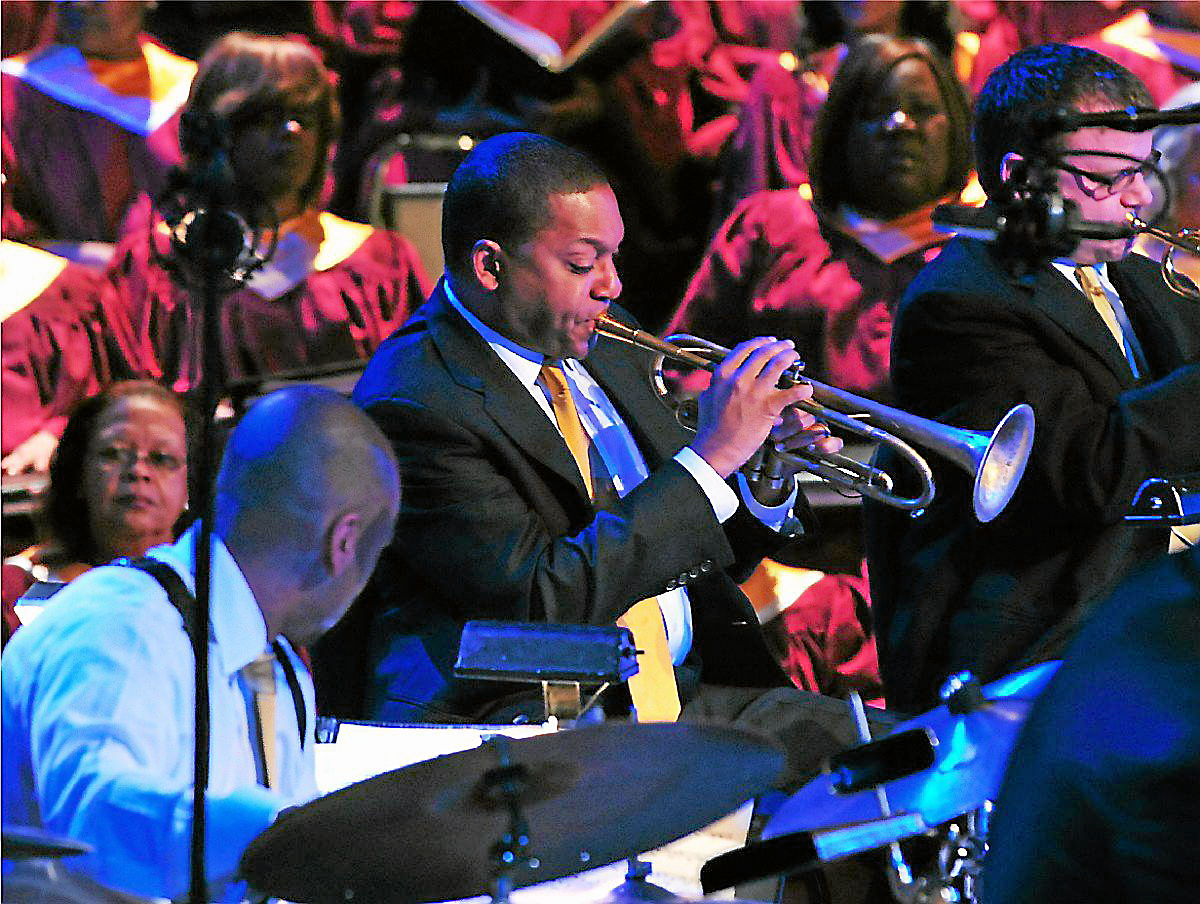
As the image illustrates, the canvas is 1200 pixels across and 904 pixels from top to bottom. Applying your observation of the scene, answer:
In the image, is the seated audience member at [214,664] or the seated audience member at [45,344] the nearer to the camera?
the seated audience member at [214,664]

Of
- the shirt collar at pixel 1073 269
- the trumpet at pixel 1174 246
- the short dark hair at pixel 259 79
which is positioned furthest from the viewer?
the short dark hair at pixel 259 79

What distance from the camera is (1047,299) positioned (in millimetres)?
3736

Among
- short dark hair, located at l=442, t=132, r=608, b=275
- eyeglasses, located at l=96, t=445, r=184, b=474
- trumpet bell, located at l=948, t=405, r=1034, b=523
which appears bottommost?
trumpet bell, located at l=948, t=405, r=1034, b=523

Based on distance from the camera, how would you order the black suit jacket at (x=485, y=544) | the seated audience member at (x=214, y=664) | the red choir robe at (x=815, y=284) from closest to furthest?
the seated audience member at (x=214, y=664) < the black suit jacket at (x=485, y=544) < the red choir robe at (x=815, y=284)

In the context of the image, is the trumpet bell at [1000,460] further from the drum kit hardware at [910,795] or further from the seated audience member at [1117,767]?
the seated audience member at [1117,767]

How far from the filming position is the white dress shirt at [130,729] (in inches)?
90.7

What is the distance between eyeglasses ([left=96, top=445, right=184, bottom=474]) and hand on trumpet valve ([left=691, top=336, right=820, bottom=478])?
1399 millimetres

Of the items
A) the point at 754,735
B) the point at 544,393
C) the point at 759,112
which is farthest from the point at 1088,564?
the point at 759,112

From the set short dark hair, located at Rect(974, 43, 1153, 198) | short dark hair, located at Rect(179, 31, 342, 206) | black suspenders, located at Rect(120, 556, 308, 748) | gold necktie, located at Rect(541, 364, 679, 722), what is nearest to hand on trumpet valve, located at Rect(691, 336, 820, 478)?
gold necktie, located at Rect(541, 364, 679, 722)

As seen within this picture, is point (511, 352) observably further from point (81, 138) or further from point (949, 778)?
point (81, 138)

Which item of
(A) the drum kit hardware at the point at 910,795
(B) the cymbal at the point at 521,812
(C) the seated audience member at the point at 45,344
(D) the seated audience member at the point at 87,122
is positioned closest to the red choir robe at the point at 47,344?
(C) the seated audience member at the point at 45,344

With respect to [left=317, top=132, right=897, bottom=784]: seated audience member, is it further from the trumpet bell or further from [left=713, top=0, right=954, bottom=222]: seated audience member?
[left=713, top=0, right=954, bottom=222]: seated audience member

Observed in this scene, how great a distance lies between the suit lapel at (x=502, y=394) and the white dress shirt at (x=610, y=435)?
0.09 feet

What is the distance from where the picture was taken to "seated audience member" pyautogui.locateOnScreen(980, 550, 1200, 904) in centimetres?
127
